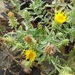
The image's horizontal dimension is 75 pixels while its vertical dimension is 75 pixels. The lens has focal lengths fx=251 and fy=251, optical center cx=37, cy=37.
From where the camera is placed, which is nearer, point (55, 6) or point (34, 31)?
point (34, 31)

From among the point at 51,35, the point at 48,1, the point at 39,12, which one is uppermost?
the point at 48,1

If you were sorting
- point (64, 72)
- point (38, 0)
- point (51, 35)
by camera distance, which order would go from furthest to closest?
point (38, 0) < point (51, 35) < point (64, 72)

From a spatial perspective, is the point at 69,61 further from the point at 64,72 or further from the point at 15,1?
the point at 15,1

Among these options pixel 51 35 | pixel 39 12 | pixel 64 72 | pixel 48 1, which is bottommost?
pixel 64 72

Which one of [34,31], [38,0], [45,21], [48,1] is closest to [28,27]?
[34,31]

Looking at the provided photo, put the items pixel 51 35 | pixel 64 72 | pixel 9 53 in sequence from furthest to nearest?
pixel 9 53, pixel 51 35, pixel 64 72

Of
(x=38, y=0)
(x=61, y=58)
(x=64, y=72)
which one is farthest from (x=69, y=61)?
(x=38, y=0)

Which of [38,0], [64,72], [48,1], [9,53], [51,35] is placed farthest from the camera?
[48,1]

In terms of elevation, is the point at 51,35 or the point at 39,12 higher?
the point at 39,12

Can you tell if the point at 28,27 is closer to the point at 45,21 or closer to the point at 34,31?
the point at 34,31
